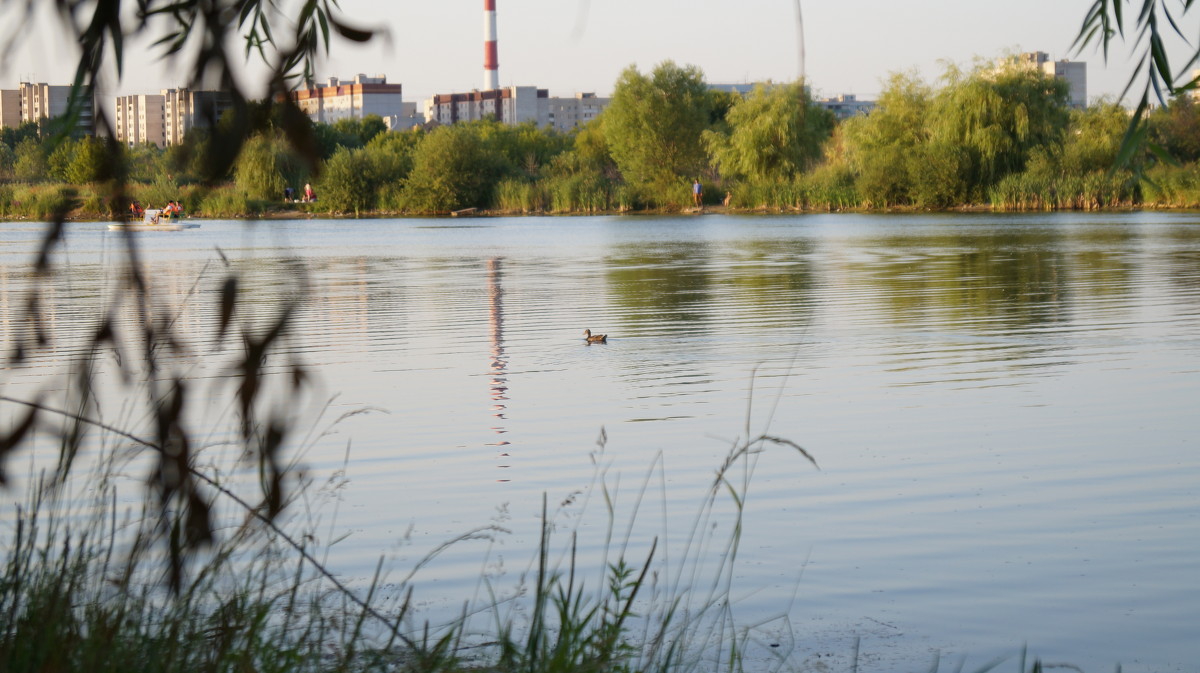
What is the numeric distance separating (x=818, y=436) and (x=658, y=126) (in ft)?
204

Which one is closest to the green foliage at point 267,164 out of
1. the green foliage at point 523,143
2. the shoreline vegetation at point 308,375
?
the shoreline vegetation at point 308,375

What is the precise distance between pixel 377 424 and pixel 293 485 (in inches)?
129

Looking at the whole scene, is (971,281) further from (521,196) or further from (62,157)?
(521,196)

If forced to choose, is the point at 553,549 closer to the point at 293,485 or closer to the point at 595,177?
the point at 293,485

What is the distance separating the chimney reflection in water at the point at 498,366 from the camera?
8703 mm

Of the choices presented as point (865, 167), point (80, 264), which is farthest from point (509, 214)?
point (80, 264)

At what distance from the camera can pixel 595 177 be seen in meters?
67.6

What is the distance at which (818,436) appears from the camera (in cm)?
835

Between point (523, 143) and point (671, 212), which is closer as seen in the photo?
point (671, 212)

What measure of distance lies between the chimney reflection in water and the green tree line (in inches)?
740

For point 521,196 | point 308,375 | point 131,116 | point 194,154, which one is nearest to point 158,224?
point 521,196

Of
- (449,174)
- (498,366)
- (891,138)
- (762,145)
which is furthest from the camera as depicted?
(449,174)

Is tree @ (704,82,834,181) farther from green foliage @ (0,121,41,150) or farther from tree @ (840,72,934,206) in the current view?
green foliage @ (0,121,41,150)

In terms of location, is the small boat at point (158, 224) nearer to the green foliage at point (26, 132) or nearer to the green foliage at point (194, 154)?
the green foliage at point (26, 132)
